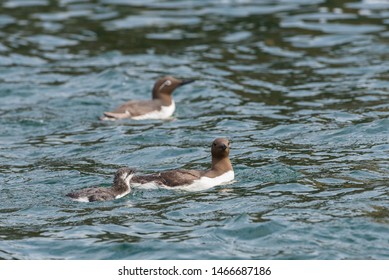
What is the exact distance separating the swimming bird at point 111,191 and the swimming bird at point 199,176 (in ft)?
1.09

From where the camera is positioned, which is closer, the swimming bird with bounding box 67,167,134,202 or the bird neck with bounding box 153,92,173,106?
the swimming bird with bounding box 67,167,134,202

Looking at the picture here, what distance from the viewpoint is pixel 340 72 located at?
24.2 meters

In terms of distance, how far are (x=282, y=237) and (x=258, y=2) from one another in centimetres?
1901

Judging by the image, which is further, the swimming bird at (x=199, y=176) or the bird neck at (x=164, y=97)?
the bird neck at (x=164, y=97)

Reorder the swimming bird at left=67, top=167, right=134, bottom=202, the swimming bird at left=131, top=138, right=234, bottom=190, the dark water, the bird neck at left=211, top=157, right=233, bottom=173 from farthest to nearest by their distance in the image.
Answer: the bird neck at left=211, top=157, right=233, bottom=173 < the swimming bird at left=131, top=138, right=234, bottom=190 < the swimming bird at left=67, top=167, right=134, bottom=202 < the dark water

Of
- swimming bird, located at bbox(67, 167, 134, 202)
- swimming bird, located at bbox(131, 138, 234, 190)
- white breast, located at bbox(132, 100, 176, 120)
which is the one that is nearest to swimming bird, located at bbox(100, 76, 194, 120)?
white breast, located at bbox(132, 100, 176, 120)

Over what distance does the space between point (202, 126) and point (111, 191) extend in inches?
219

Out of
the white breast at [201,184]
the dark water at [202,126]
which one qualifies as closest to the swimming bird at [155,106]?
the dark water at [202,126]

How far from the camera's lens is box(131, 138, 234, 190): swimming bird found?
1548 cm

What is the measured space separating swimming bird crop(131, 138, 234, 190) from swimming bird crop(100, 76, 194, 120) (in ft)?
17.2

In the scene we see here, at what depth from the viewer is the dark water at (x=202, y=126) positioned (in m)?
13.3

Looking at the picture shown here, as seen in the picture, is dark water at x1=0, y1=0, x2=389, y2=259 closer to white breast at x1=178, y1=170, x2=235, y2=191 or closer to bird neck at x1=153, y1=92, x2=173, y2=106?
white breast at x1=178, y1=170, x2=235, y2=191

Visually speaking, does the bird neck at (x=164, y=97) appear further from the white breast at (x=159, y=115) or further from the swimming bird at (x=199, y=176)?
the swimming bird at (x=199, y=176)
